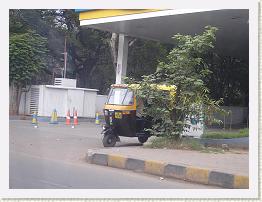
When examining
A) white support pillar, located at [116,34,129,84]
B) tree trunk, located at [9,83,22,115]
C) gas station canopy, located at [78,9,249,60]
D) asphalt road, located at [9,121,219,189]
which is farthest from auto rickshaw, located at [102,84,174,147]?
tree trunk, located at [9,83,22,115]

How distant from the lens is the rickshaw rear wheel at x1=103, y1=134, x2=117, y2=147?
10281 millimetres

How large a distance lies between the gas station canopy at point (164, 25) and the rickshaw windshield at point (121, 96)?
4.48 feet

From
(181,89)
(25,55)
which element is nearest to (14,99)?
(25,55)

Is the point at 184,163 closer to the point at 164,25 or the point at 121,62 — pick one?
the point at 121,62

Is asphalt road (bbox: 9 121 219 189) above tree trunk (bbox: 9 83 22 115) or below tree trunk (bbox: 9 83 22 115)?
below

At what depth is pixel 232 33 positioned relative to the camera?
9.76 m

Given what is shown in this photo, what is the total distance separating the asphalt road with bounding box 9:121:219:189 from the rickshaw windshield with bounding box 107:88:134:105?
1.12 meters

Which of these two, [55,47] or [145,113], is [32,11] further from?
[145,113]

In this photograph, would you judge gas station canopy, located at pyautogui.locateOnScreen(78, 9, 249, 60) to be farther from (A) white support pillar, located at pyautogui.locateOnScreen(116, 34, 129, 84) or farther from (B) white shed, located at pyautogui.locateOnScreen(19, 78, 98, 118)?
(B) white shed, located at pyautogui.locateOnScreen(19, 78, 98, 118)

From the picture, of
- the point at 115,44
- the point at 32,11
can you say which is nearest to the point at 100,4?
the point at 32,11

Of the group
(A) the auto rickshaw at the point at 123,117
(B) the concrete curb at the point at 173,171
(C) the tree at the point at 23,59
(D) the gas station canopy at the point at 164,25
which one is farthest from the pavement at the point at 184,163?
(D) the gas station canopy at the point at 164,25

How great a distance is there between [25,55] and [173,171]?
2.95 meters

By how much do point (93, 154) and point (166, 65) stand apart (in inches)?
86.0

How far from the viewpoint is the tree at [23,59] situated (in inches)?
272
